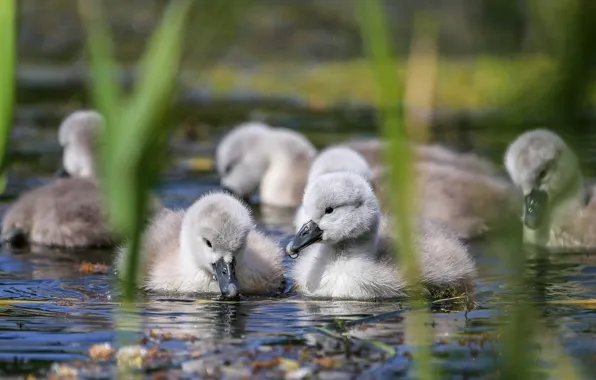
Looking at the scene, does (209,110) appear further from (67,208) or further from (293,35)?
(67,208)

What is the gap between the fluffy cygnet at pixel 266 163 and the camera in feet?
33.3

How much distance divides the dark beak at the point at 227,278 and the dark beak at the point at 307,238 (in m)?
0.30

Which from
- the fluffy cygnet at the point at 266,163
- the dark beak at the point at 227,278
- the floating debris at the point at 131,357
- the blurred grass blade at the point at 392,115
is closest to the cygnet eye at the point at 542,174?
the dark beak at the point at 227,278

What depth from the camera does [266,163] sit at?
10.5 metres

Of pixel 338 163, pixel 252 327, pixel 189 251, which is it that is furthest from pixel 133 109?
pixel 338 163

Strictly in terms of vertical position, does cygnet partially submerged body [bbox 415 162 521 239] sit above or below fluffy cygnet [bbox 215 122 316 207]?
below

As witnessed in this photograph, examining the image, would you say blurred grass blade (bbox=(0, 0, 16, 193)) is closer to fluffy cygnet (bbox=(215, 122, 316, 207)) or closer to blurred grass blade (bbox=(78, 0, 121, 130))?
blurred grass blade (bbox=(78, 0, 121, 130))

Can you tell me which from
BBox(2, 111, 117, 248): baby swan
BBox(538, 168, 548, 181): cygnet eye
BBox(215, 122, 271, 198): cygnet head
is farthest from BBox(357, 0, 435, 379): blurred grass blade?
BBox(215, 122, 271, 198): cygnet head

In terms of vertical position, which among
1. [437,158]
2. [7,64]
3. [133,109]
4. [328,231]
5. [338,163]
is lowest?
[133,109]

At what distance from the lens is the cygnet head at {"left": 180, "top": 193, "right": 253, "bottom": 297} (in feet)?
19.4

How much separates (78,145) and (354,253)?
14.0ft

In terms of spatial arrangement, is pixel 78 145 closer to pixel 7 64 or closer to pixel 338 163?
pixel 338 163

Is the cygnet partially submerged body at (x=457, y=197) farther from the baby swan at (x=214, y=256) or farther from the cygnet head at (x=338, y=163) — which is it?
the baby swan at (x=214, y=256)

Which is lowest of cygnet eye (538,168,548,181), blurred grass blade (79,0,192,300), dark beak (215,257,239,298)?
blurred grass blade (79,0,192,300)
